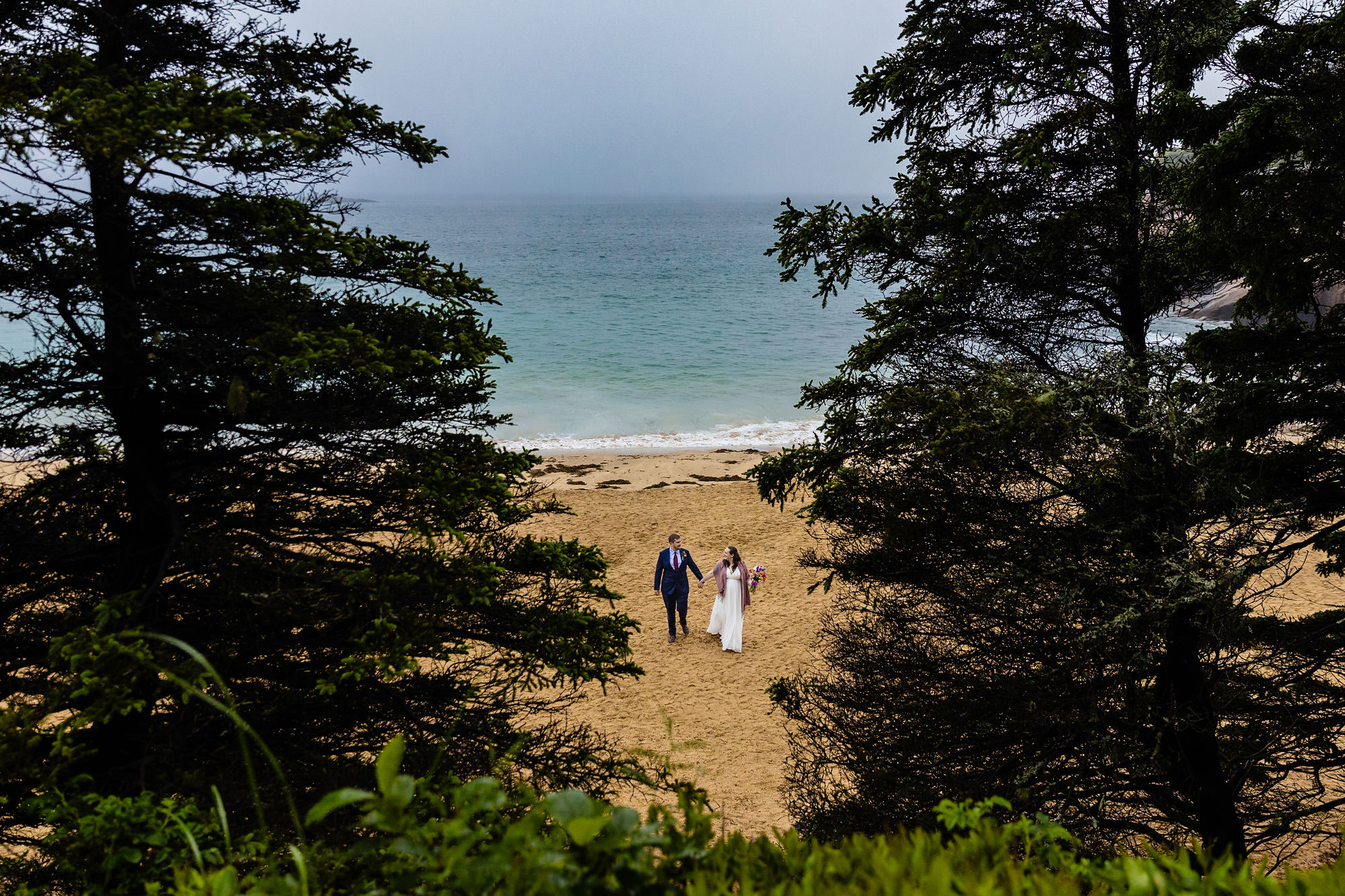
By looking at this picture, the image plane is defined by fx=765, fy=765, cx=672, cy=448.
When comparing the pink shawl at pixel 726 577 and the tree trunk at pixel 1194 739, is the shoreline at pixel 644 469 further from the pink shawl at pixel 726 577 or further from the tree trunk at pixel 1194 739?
the tree trunk at pixel 1194 739

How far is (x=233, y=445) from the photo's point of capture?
5484mm

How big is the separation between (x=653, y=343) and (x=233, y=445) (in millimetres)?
42239

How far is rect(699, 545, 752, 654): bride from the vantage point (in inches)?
488

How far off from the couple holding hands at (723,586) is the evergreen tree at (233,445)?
668 cm

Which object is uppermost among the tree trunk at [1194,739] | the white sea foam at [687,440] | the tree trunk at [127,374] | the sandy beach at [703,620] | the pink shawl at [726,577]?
the tree trunk at [127,374]

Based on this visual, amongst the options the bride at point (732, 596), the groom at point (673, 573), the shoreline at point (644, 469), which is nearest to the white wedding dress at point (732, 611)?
the bride at point (732, 596)

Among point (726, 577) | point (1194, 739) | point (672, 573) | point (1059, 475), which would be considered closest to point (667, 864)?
point (1059, 475)

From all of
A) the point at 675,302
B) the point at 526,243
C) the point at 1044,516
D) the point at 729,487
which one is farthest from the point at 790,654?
the point at 526,243

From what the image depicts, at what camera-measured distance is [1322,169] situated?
5406 mm

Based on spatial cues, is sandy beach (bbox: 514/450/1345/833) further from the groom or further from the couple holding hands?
the groom

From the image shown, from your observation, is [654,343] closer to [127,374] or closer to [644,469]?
[644,469]

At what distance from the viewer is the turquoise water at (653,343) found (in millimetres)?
31016

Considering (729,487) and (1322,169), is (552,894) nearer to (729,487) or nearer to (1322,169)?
(1322,169)

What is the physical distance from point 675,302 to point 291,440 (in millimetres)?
60426
